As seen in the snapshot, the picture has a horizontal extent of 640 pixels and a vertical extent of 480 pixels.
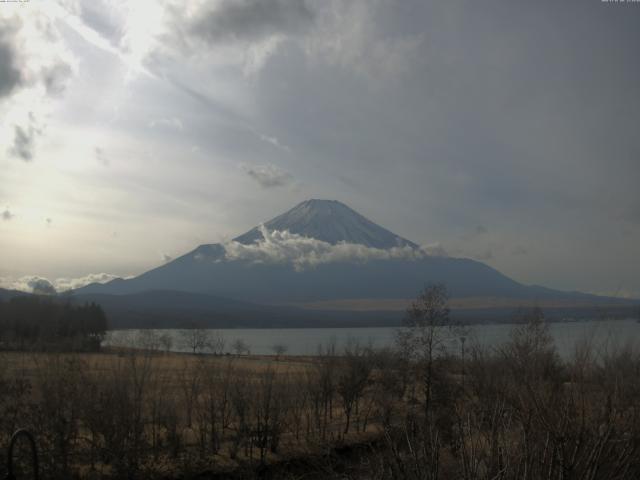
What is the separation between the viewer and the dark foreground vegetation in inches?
226

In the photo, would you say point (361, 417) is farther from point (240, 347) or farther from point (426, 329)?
point (240, 347)

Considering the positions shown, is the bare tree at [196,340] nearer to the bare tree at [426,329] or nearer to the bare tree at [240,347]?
the bare tree at [240,347]

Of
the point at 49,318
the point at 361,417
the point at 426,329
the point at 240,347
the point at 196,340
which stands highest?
the point at 426,329

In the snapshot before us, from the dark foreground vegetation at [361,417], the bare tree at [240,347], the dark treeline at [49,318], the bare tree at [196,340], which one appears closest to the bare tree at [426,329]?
the dark foreground vegetation at [361,417]

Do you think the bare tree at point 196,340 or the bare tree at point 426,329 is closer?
the bare tree at point 426,329

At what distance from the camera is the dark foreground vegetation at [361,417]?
573cm

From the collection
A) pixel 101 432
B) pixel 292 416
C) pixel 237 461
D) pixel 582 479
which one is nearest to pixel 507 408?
pixel 582 479

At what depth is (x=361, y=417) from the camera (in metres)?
34.3

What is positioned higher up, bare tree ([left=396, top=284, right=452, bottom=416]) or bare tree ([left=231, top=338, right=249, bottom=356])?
bare tree ([left=396, top=284, right=452, bottom=416])

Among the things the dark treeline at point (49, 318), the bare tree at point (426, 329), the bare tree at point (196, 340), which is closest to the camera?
the bare tree at point (426, 329)

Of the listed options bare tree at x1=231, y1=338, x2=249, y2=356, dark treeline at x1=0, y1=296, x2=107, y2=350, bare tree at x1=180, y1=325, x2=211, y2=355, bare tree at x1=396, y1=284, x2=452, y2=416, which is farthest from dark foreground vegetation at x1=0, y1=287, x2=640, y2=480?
bare tree at x1=180, y1=325, x2=211, y2=355

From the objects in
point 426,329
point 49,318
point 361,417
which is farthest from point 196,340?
point 426,329

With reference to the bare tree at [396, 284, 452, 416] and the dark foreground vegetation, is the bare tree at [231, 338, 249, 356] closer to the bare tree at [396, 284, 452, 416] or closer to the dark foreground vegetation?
the dark foreground vegetation

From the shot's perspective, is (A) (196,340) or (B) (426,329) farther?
(A) (196,340)
